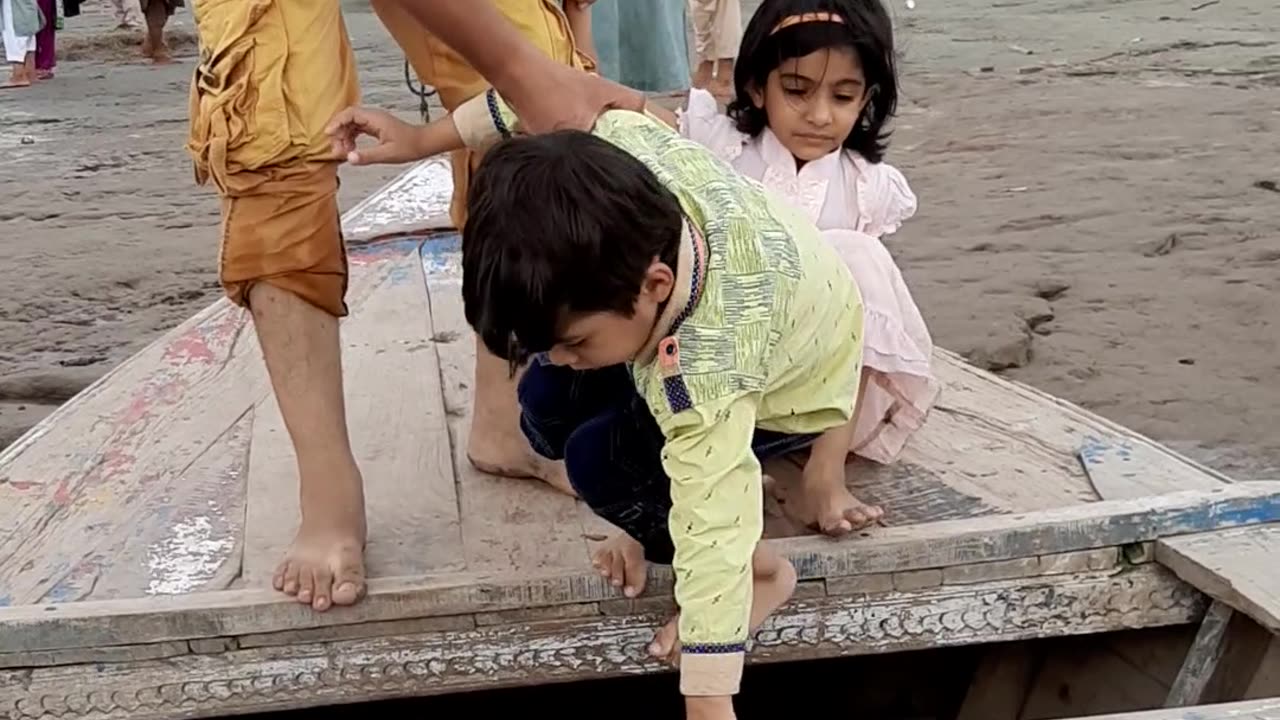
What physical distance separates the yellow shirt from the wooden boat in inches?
13.0

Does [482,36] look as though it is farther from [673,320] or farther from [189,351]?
[189,351]

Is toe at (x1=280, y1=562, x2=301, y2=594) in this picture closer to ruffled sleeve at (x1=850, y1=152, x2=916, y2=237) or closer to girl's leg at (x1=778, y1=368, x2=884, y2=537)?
girl's leg at (x1=778, y1=368, x2=884, y2=537)

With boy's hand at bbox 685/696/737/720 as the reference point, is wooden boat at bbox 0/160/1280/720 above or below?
below

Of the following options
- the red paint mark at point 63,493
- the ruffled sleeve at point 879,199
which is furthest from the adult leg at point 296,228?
the ruffled sleeve at point 879,199

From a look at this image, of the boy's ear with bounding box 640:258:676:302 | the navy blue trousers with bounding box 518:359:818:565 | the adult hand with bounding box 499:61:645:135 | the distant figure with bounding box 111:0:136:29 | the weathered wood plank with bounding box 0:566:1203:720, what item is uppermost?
the adult hand with bounding box 499:61:645:135

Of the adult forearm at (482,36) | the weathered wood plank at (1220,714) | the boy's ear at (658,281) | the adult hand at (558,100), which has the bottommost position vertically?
the weathered wood plank at (1220,714)

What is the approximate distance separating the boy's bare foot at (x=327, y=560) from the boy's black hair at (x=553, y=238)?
473mm

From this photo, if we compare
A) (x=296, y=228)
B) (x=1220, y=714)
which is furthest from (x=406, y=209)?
(x=1220, y=714)

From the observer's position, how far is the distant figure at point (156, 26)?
11.3 meters

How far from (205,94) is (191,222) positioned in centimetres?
438

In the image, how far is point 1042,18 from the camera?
11.0 m

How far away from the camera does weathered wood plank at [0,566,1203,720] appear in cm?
185

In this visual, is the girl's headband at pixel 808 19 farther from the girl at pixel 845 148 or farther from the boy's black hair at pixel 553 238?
the boy's black hair at pixel 553 238

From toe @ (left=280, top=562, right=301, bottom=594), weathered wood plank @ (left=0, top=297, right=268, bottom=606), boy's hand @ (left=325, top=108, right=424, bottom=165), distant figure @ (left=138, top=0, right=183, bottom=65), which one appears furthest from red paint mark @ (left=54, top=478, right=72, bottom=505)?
distant figure @ (left=138, top=0, right=183, bottom=65)
